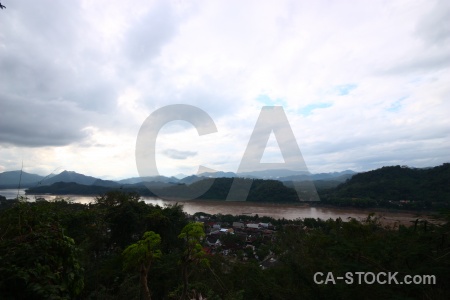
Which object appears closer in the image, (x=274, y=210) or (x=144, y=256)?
(x=144, y=256)

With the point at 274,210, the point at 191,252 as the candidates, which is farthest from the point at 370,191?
the point at 191,252

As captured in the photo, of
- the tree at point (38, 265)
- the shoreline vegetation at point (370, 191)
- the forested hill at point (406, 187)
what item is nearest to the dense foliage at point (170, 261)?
the tree at point (38, 265)

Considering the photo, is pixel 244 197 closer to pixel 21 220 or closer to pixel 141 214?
pixel 141 214

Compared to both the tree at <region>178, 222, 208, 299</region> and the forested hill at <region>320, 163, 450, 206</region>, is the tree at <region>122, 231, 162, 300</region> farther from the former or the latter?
the forested hill at <region>320, 163, 450, 206</region>

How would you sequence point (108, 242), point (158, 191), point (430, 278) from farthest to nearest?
point (158, 191) → point (108, 242) → point (430, 278)

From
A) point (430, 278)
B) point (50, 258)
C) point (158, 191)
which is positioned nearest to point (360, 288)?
point (430, 278)

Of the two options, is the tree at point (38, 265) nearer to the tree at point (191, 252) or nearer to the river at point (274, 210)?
the tree at point (191, 252)

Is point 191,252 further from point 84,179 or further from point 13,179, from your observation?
point 84,179

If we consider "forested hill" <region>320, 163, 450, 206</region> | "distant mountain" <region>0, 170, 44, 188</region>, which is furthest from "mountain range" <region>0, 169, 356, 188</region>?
"forested hill" <region>320, 163, 450, 206</region>
